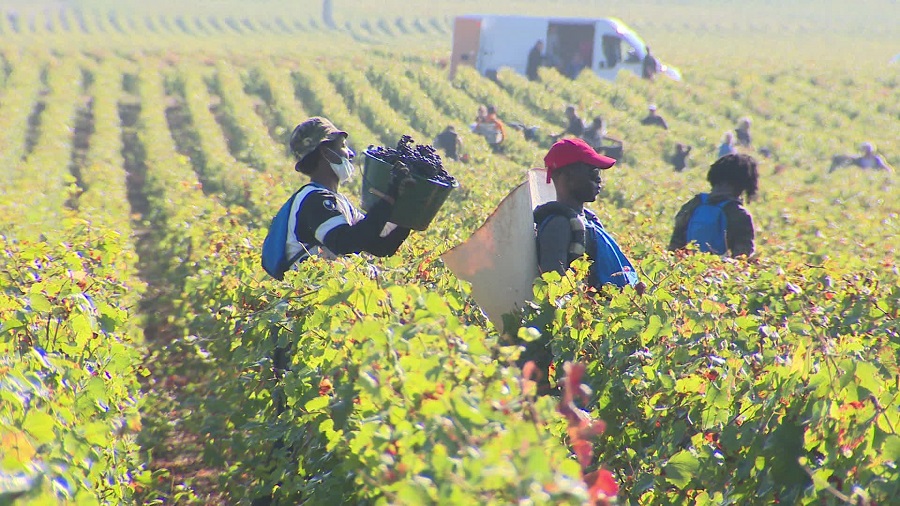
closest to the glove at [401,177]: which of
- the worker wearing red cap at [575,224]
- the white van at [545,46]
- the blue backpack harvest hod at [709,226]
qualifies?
the worker wearing red cap at [575,224]

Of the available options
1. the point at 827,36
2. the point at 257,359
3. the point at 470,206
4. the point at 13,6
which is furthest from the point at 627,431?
the point at 13,6

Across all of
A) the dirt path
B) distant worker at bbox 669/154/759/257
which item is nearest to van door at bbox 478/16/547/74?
the dirt path

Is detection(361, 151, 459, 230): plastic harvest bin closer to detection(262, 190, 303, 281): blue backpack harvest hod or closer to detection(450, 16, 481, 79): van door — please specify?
detection(262, 190, 303, 281): blue backpack harvest hod

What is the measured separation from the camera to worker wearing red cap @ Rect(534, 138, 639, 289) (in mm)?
4172

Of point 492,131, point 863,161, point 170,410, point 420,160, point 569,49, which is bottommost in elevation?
point 569,49

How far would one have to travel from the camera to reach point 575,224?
13.7 ft

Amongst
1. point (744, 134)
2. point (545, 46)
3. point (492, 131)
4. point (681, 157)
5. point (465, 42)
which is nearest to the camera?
point (681, 157)

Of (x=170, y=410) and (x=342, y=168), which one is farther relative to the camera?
(x=170, y=410)

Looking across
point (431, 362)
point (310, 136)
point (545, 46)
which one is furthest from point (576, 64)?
point (431, 362)

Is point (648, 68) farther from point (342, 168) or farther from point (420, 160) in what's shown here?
point (420, 160)

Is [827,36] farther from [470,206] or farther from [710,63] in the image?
[470,206]

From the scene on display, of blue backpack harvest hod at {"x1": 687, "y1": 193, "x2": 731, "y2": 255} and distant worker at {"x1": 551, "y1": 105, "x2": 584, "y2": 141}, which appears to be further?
distant worker at {"x1": 551, "y1": 105, "x2": 584, "y2": 141}

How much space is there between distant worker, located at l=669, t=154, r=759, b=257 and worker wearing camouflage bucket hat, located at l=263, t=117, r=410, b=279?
2.09m

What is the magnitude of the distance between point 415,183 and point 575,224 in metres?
0.85
